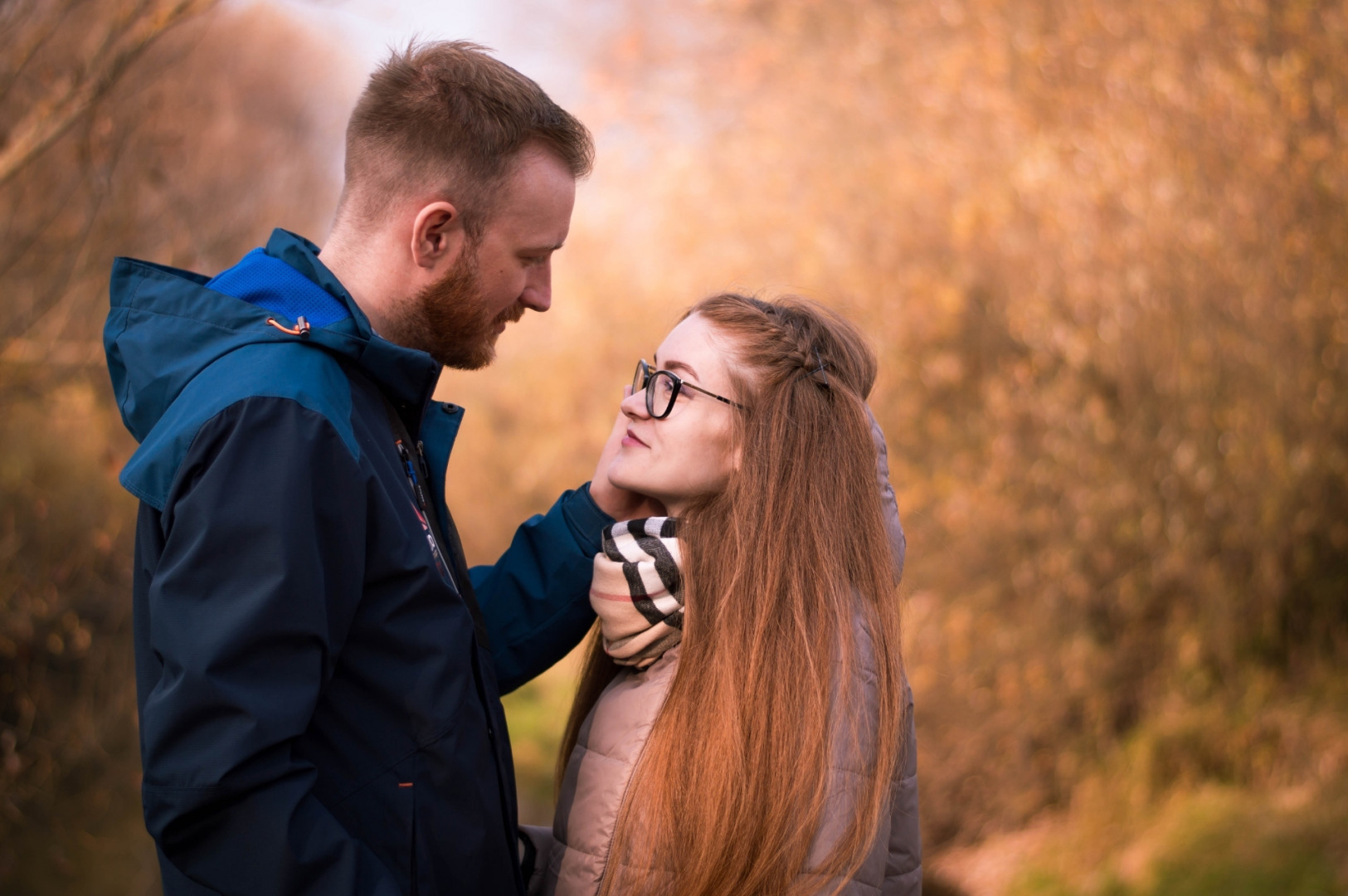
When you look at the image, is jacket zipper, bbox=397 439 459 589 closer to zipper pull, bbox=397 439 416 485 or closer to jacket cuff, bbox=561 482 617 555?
zipper pull, bbox=397 439 416 485

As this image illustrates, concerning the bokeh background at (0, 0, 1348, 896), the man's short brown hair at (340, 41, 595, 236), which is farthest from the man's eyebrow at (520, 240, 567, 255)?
the bokeh background at (0, 0, 1348, 896)

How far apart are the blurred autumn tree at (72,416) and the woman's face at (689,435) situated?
7.95 feet

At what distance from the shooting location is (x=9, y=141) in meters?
3.47

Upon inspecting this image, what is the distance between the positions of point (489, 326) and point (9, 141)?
8.73 feet

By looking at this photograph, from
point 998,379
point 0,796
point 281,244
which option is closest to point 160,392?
point 281,244

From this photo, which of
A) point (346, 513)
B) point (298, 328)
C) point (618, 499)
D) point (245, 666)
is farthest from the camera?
point (618, 499)

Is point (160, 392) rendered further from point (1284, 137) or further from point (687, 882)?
point (1284, 137)

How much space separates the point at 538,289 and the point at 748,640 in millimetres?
809

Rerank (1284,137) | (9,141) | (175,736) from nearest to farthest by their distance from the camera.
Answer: (175,736)
(9,141)
(1284,137)

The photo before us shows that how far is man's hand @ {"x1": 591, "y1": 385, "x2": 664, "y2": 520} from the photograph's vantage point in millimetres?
2111

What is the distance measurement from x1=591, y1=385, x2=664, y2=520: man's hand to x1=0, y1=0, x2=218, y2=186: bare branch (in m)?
2.33

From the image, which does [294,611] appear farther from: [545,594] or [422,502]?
[545,594]

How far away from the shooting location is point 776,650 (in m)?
1.78

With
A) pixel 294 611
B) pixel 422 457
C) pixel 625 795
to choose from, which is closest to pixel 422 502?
pixel 422 457
